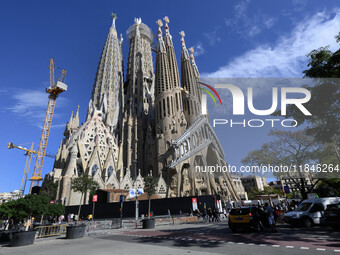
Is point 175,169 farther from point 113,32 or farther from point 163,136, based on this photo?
point 113,32

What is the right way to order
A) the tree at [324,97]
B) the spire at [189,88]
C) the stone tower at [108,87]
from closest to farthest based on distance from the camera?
the tree at [324,97]
the spire at [189,88]
the stone tower at [108,87]

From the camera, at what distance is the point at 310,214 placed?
445 inches

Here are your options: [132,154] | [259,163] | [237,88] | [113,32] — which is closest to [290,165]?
[259,163]

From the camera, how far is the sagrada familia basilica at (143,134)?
43.5 m

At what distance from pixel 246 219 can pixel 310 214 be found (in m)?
4.41

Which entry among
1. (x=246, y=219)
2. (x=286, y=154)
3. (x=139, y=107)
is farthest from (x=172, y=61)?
(x=246, y=219)

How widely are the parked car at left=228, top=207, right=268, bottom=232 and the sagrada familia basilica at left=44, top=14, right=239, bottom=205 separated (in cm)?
3134

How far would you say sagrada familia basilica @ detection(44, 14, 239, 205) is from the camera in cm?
4347

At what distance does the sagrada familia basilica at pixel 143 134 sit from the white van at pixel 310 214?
1198 inches

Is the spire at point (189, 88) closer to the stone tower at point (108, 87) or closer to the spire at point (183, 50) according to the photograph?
the spire at point (183, 50)

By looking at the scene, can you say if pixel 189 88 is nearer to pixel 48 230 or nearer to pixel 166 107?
pixel 166 107

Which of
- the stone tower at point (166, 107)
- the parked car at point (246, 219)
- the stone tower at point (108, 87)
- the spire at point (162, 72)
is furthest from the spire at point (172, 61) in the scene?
the parked car at point (246, 219)

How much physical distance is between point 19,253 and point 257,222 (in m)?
11.3

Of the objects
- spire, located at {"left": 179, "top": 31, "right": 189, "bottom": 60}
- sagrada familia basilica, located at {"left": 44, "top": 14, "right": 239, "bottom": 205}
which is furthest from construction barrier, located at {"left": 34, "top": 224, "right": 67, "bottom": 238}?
spire, located at {"left": 179, "top": 31, "right": 189, "bottom": 60}
